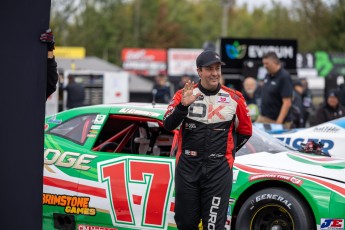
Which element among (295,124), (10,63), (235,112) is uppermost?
(10,63)

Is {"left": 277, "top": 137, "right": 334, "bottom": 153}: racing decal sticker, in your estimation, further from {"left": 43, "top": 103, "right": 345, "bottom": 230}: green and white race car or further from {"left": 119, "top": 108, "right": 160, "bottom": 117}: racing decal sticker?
{"left": 119, "top": 108, "right": 160, "bottom": 117}: racing decal sticker

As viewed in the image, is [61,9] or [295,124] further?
[61,9]

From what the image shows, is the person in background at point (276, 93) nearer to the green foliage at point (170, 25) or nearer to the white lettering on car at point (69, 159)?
the white lettering on car at point (69, 159)

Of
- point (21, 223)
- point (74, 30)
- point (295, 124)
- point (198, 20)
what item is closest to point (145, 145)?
point (21, 223)

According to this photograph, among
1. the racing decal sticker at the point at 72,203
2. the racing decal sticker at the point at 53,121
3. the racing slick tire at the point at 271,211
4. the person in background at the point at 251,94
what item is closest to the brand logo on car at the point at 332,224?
the racing slick tire at the point at 271,211

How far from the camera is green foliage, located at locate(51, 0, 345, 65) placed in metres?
48.8

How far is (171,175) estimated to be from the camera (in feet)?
20.8

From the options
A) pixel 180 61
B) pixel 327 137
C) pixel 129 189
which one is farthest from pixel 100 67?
pixel 129 189

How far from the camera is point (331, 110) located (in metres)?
13.2

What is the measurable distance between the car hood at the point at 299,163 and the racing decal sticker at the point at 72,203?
1401 millimetres

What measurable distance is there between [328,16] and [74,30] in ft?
75.2

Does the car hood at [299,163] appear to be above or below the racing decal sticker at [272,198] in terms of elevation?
above

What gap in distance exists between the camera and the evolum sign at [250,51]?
15.1m

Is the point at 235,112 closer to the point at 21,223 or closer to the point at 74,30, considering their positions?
the point at 21,223
